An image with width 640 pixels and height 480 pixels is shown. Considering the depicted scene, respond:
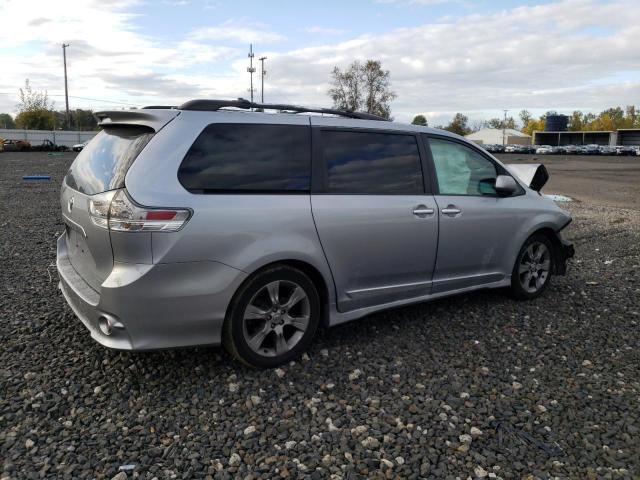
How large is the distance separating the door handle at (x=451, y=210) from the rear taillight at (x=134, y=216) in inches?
87.6

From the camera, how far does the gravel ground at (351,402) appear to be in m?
A: 2.75

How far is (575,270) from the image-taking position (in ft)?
21.6

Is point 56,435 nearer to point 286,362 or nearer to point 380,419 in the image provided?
point 286,362

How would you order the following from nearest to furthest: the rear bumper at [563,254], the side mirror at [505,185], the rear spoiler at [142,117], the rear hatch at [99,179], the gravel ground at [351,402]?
the gravel ground at [351,402] < the rear hatch at [99,179] < the rear spoiler at [142,117] < the side mirror at [505,185] < the rear bumper at [563,254]

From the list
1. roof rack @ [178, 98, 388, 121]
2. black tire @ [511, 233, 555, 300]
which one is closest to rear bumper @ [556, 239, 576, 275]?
black tire @ [511, 233, 555, 300]

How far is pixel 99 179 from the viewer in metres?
3.46

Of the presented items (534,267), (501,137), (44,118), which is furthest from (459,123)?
(534,267)

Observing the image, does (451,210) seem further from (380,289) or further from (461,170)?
(380,289)

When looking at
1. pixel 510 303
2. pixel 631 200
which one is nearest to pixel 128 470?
pixel 510 303

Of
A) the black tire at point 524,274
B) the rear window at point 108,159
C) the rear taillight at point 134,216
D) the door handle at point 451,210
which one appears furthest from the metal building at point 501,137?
the rear taillight at point 134,216

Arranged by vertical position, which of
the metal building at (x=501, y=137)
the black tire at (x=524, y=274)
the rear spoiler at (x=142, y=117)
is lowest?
the black tire at (x=524, y=274)

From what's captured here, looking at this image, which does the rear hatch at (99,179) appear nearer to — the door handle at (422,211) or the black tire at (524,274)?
the door handle at (422,211)

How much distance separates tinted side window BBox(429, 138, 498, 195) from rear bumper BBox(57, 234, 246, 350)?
83.7 inches

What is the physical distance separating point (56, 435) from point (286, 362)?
1474 millimetres
